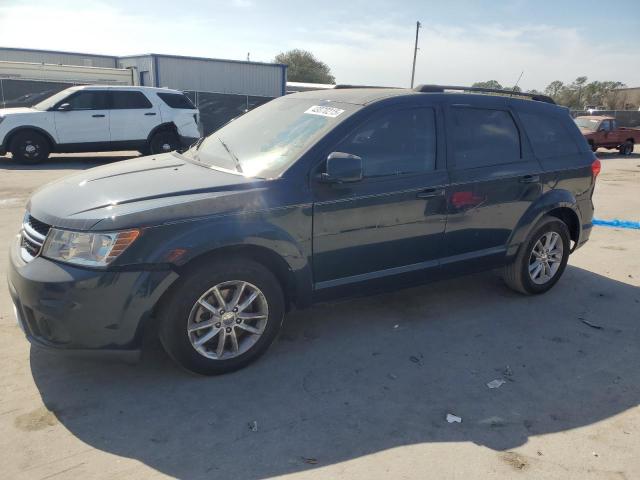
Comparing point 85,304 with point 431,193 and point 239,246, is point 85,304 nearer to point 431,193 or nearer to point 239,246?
→ point 239,246

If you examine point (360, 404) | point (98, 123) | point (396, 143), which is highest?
point (396, 143)

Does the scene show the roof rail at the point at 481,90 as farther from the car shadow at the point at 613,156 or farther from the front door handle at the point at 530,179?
the car shadow at the point at 613,156

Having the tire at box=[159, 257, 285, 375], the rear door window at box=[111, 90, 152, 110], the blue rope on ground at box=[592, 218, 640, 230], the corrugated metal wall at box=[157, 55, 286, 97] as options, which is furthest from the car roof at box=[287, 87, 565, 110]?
the corrugated metal wall at box=[157, 55, 286, 97]

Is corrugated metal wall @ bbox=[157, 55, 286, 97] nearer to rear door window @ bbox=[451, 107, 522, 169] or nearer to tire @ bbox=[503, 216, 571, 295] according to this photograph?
rear door window @ bbox=[451, 107, 522, 169]

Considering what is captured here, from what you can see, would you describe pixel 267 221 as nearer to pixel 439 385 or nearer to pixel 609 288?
pixel 439 385

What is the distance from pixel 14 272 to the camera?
3088mm

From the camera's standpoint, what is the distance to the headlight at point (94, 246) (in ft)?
9.46

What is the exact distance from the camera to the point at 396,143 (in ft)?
12.7

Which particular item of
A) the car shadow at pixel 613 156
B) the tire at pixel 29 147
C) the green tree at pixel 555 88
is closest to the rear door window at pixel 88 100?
the tire at pixel 29 147

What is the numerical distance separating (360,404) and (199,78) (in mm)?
25472

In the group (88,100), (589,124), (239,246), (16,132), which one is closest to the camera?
(239,246)

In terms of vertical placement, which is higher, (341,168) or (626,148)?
(341,168)

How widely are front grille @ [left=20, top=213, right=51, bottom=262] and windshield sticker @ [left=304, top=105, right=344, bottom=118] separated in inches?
77.6

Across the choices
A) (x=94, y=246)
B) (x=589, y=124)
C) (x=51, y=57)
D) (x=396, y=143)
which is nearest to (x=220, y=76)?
(x=51, y=57)
